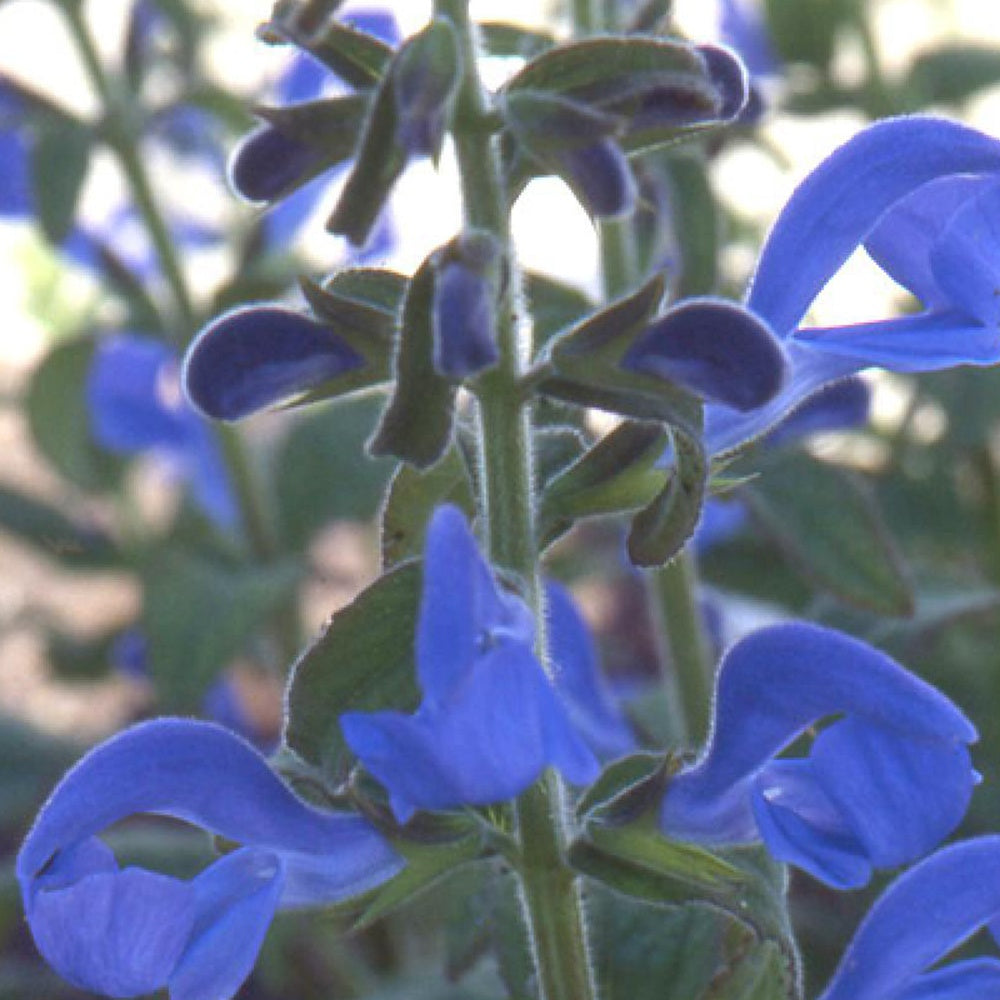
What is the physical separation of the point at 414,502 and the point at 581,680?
48 cm

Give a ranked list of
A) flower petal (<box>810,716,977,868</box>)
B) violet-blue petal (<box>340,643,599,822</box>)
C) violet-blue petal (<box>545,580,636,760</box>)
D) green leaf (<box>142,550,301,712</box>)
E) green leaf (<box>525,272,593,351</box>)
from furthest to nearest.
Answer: green leaf (<box>142,550,301,712</box>)
green leaf (<box>525,272,593,351</box>)
violet-blue petal (<box>545,580,636,760</box>)
flower petal (<box>810,716,977,868</box>)
violet-blue petal (<box>340,643,599,822</box>)

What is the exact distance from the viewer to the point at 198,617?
1923 mm

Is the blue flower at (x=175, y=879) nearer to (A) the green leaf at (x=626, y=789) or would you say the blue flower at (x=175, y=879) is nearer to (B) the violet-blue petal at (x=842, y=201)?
(A) the green leaf at (x=626, y=789)

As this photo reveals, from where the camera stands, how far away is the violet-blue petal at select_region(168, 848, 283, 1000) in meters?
0.95

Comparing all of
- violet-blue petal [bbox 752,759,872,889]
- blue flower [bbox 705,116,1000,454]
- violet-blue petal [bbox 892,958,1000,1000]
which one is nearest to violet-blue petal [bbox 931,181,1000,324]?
blue flower [bbox 705,116,1000,454]

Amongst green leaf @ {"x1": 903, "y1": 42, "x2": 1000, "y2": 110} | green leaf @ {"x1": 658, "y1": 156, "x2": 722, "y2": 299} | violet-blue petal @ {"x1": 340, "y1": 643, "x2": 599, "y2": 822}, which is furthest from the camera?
green leaf @ {"x1": 903, "y1": 42, "x2": 1000, "y2": 110}

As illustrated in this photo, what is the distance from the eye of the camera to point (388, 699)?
3.22ft

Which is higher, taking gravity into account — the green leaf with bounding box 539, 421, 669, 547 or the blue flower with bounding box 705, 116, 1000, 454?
the blue flower with bounding box 705, 116, 1000, 454

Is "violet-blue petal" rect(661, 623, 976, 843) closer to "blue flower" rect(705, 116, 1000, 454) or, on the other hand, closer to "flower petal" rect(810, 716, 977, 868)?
"flower petal" rect(810, 716, 977, 868)

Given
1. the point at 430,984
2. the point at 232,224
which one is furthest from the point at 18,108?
the point at 430,984

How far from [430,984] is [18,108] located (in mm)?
1055

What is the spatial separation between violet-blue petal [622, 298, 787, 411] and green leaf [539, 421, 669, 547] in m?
A: 0.09

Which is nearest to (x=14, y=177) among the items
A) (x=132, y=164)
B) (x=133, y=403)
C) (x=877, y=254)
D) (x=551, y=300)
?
(x=132, y=164)

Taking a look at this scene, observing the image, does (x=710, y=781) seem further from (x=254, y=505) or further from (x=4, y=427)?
(x=4, y=427)
